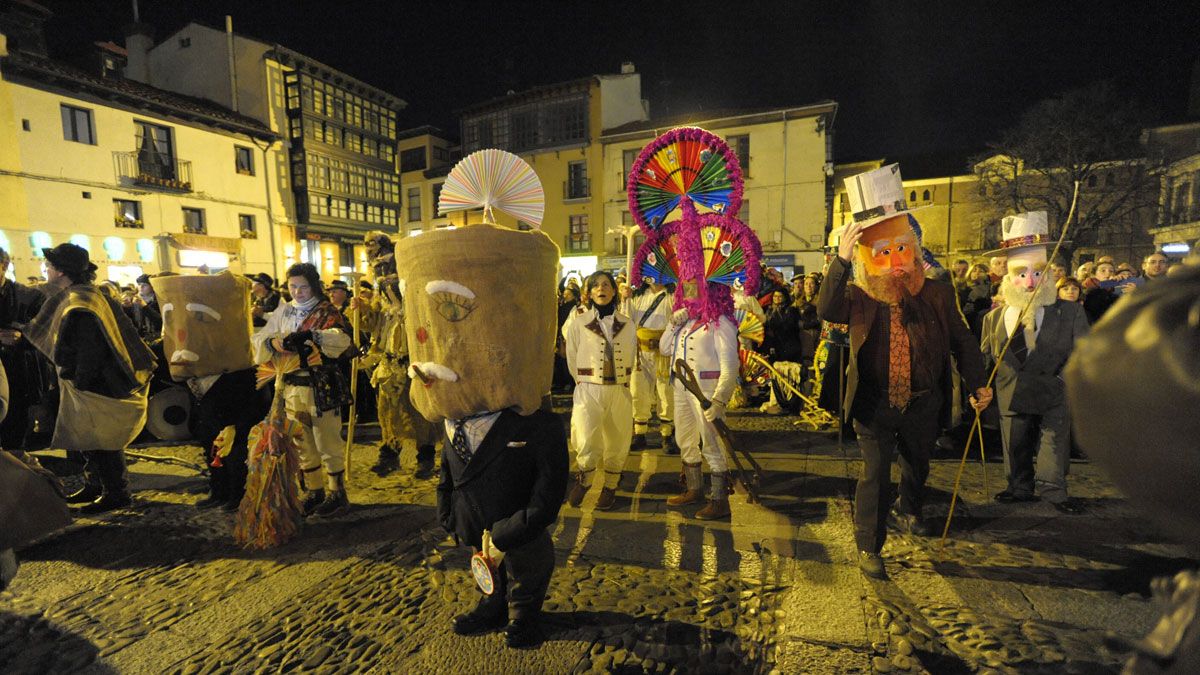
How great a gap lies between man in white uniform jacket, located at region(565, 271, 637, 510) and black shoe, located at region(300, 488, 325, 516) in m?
2.11

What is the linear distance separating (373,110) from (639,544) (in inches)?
1415

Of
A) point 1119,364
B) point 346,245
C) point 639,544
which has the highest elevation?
point 346,245

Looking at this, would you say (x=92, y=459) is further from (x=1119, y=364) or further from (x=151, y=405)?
(x=1119, y=364)

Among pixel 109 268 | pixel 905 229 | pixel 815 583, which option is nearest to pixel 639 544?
pixel 815 583

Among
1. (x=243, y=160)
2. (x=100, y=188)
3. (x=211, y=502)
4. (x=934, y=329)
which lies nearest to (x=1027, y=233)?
(x=934, y=329)

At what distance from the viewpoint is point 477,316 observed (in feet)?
8.37

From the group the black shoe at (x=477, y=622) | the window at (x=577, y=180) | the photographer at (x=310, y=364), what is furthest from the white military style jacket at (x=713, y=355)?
the window at (x=577, y=180)

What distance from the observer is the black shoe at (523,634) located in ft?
9.30

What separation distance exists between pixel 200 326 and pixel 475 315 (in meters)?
3.61

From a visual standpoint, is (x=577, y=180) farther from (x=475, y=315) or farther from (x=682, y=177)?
(x=475, y=315)

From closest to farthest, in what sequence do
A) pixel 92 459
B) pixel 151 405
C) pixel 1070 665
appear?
pixel 1070 665 < pixel 92 459 < pixel 151 405

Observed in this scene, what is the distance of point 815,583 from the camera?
3.41 meters

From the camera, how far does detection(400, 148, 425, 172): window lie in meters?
37.0

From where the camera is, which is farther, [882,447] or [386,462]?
[386,462]
